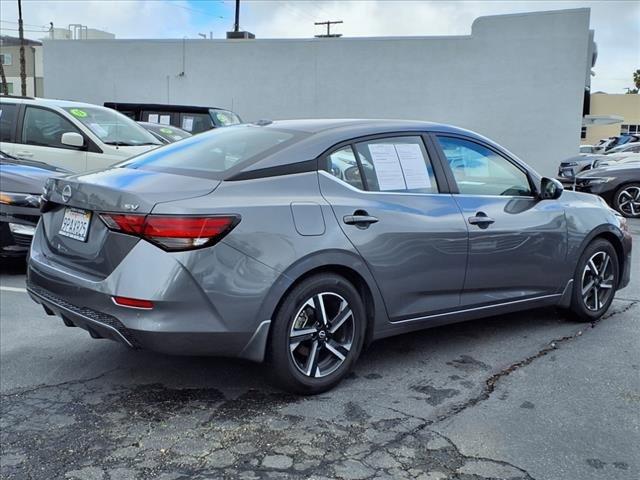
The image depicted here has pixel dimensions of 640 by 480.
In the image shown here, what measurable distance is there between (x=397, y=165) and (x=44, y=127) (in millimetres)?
6469

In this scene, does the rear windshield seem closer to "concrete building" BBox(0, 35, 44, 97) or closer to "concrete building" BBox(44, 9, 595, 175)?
"concrete building" BBox(44, 9, 595, 175)

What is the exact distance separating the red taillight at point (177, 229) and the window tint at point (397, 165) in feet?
3.52

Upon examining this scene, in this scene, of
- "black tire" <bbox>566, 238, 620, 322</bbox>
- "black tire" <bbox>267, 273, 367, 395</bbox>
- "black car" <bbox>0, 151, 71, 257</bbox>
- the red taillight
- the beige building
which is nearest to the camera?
the red taillight

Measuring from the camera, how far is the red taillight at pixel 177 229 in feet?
10.3

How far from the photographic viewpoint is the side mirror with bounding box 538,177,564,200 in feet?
15.7

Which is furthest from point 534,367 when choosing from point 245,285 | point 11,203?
point 11,203

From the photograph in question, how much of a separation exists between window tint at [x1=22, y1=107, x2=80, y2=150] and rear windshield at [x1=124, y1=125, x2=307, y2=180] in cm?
520

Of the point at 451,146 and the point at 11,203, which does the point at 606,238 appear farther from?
the point at 11,203

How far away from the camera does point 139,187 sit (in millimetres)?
3340

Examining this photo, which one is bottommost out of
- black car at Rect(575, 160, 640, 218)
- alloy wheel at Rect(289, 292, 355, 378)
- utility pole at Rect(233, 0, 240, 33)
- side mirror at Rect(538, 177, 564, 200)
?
alloy wheel at Rect(289, 292, 355, 378)

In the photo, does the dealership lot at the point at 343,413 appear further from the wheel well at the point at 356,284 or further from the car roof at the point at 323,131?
the car roof at the point at 323,131

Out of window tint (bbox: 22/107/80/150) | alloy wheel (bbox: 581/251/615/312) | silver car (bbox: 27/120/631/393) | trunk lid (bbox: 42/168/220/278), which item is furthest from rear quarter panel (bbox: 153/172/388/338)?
window tint (bbox: 22/107/80/150)

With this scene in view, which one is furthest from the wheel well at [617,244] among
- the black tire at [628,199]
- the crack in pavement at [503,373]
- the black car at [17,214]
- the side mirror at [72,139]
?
the black tire at [628,199]

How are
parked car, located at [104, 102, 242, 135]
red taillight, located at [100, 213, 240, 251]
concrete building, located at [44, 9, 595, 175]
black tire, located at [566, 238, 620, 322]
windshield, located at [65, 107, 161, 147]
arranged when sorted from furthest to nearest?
concrete building, located at [44, 9, 595, 175], parked car, located at [104, 102, 242, 135], windshield, located at [65, 107, 161, 147], black tire, located at [566, 238, 620, 322], red taillight, located at [100, 213, 240, 251]
